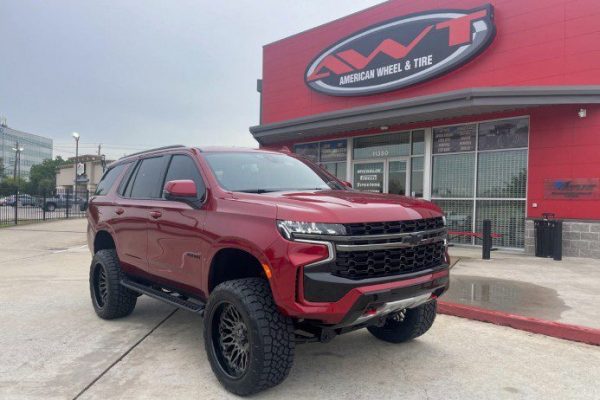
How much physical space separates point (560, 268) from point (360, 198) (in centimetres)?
669

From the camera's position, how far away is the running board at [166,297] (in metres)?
3.97

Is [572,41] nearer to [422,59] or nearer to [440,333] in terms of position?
[422,59]

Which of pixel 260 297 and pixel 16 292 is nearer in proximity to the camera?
pixel 260 297

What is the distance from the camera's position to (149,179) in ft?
16.7

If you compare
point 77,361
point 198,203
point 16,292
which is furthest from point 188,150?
point 16,292

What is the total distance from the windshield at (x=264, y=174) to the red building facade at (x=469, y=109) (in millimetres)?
6509

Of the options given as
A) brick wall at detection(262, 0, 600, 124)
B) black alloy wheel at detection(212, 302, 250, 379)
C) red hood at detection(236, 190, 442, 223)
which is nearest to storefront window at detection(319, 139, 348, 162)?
brick wall at detection(262, 0, 600, 124)

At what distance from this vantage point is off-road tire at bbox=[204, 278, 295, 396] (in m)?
3.15

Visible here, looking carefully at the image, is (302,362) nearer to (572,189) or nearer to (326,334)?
(326,334)

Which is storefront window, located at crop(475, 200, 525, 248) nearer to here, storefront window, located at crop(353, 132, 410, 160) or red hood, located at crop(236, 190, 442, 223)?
storefront window, located at crop(353, 132, 410, 160)

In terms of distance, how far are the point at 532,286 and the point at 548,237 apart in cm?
360

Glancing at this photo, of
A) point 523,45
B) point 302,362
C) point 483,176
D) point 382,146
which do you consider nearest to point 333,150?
point 382,146

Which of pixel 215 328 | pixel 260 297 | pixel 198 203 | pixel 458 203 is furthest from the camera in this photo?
pixel 458 203

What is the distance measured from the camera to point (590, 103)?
9.51 m
